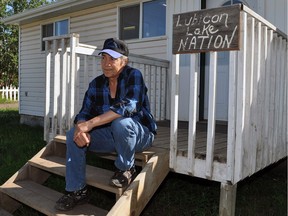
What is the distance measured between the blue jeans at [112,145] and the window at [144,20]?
391cm

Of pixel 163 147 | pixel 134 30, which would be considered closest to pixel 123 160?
pixel 163 147

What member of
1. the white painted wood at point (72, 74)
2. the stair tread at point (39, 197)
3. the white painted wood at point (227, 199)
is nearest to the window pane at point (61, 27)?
the white painted wood at point (72, 74)

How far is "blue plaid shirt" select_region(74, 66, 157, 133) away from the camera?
2883mm

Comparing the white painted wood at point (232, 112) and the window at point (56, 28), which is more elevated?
the window at point (56, 28)

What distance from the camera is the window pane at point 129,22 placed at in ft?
23.2

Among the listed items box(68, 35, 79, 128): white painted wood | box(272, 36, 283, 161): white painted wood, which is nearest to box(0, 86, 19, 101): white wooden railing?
box(68, 35, 79, 128): white painted wood

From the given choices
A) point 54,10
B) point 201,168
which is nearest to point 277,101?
point 201,168

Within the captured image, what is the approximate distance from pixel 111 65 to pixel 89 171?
1033 mm

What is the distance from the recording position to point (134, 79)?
9.82ft

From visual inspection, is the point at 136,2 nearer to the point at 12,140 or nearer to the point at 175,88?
the point at 12,140

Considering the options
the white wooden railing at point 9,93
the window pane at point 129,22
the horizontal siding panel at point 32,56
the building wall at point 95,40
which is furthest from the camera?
the white wooden railing at point 9,93

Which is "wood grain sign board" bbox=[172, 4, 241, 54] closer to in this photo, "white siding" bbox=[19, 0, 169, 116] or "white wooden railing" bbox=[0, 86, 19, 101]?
"white siding" bbox=[19, 0, 169, 116]

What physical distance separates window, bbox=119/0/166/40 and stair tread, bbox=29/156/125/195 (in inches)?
147

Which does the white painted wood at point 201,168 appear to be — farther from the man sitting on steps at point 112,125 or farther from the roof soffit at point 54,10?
the roof soffit at point 54,10
